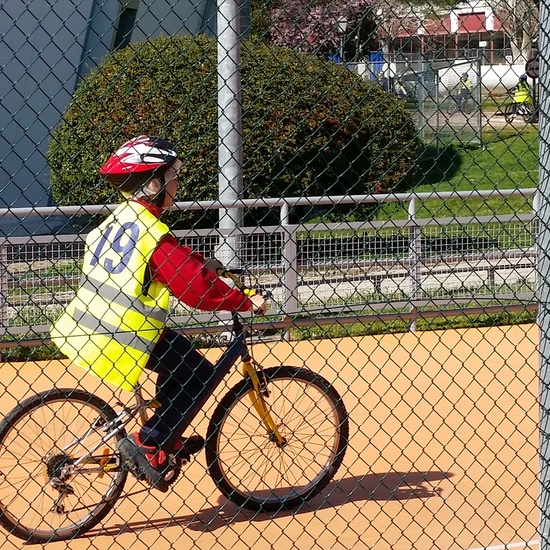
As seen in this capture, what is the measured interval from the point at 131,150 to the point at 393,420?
3.12 metres

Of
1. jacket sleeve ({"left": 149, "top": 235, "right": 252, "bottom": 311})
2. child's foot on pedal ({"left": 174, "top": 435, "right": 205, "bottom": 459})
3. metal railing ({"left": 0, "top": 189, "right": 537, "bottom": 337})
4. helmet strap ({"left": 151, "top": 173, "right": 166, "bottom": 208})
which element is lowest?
metal railing ({"left": 0, "top": 189, "right": 537, "bottom": 337})

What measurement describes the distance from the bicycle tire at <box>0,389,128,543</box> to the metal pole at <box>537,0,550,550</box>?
1912 mm

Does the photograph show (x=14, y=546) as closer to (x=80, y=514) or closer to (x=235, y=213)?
(x=80, y=514)

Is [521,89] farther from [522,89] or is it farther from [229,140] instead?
[229,140]

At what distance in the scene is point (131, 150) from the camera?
4430 mm

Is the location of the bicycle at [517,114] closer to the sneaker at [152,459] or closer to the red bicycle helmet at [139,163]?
the red bicycle helmet at [139,163]

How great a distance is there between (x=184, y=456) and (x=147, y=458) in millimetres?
191

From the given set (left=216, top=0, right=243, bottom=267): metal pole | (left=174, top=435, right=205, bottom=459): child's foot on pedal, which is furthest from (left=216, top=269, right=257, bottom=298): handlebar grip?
(left=216, top=0, right=243, bottom=267): metal pole

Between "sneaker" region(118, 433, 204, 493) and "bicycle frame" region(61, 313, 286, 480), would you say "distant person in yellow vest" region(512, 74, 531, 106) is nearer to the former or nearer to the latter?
"bicycle frame" region(61, 313, 286, 480)

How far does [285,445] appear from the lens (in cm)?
527

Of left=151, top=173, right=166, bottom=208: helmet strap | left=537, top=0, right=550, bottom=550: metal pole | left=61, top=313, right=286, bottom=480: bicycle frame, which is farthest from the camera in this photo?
left=61, top=313, right=286, bottom=480: bicycle frame

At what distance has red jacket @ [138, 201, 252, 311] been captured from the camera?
4316mm

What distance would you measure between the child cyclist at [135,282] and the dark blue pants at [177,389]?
7 centimetres

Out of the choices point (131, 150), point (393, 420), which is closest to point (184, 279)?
point (131, 150)
